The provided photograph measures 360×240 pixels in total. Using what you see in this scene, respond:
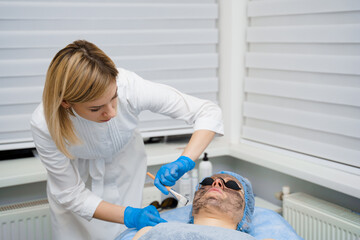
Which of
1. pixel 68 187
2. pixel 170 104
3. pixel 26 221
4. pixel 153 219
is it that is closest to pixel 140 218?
pixel 153 219

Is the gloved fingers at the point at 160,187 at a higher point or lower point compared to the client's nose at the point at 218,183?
higher

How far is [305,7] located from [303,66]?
29 centimetres

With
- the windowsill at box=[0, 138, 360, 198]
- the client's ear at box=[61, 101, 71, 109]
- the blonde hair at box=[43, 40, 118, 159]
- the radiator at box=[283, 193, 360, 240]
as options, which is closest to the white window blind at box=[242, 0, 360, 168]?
the windowsill at box=[0, 138, 360, 198]

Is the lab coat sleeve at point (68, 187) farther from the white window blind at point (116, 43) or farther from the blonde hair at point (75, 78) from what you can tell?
the white window blind at point (116, 43)

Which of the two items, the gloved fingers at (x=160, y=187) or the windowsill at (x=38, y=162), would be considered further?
the windowsill at (x=38, y=162)

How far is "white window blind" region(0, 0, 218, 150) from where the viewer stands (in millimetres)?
2166

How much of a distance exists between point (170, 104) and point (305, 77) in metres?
0.88

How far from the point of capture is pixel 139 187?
77.0 inches

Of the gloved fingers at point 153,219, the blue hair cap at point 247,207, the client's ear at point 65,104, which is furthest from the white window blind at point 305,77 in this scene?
the client's ear at point 65,104

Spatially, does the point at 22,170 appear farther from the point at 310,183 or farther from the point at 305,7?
the point at 305,7

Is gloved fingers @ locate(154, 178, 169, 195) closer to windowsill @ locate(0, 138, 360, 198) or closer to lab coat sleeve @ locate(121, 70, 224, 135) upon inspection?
lab coat sleeve @ locate(121, 70, 224, 135)

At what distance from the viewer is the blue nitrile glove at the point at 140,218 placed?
1569mm

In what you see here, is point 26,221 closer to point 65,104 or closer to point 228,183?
point 65,104

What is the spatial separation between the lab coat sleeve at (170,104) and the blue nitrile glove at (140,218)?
36cm
